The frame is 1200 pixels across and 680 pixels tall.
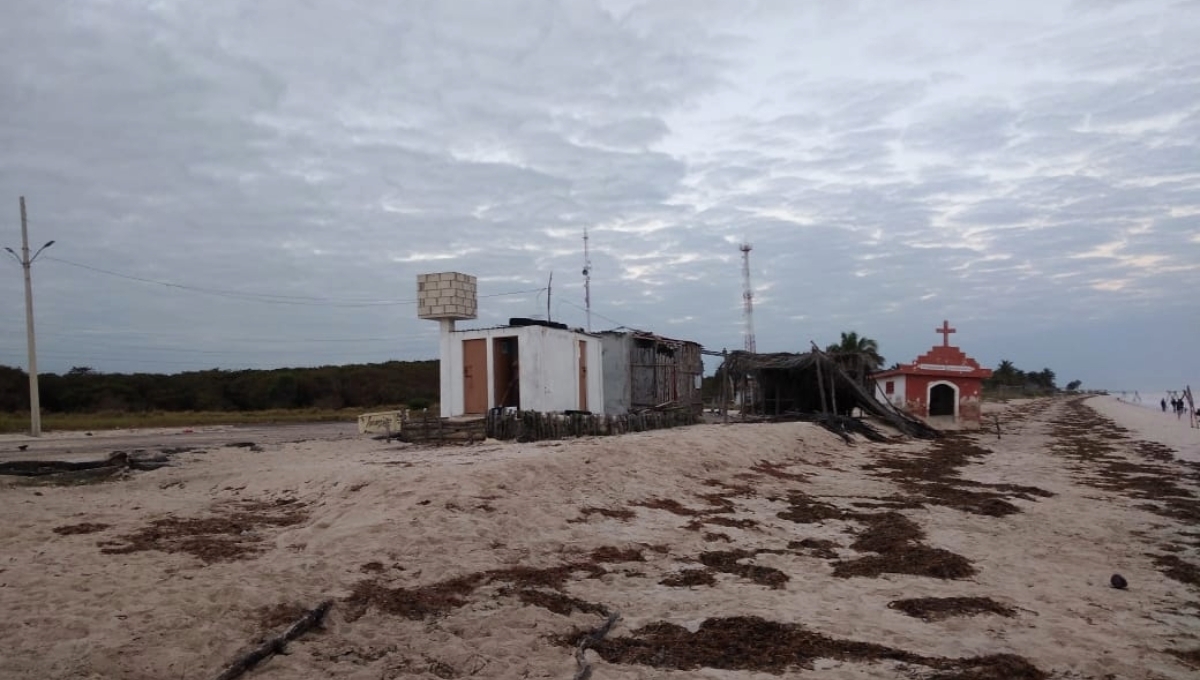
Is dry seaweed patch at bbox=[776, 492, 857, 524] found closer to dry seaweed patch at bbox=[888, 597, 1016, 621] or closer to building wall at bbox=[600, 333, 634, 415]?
dry seaweed patch at bbox=[888, 597, 1016, 621]

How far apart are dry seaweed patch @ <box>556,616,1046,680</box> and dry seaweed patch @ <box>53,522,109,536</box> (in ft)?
21.1

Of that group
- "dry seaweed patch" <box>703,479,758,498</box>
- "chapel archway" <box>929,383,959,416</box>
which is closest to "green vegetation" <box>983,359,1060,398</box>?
"chapel archway" <box>929,383,959,416</box>

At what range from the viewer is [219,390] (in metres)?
60.2

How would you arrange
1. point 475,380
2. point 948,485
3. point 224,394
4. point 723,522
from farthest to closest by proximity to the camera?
point 224,394 → point 475,380 → point 948,485 → point 723,522

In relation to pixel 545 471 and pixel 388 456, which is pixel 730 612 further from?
pixel 388 456

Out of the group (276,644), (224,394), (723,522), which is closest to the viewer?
(276,644)

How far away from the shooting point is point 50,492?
502 inches

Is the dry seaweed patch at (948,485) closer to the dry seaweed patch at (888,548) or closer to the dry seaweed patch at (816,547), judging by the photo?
the dry seaweed patch at (888,548)

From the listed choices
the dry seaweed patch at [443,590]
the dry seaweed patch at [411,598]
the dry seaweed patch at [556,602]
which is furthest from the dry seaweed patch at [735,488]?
the dry seaweed patch at [411,598]

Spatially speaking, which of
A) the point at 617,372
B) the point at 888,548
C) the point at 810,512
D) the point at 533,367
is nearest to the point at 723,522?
the point at 810,512

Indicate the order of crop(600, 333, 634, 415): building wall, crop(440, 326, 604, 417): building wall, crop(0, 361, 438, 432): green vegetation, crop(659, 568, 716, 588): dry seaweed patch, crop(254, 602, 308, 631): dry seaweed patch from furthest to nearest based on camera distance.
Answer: crop(0, 361, 438, 432): green vegetation → crop(600, 333, 634, 415): building wall → crop(440, 326, 604, 417): building wall → crop(659, 568, 716, 588): dry seaweed patch → crop(254, 602, 308, 631): dry seaweed patch

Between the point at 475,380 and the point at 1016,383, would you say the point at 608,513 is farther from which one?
the point at 1016,383

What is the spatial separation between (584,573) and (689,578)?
1.15 m

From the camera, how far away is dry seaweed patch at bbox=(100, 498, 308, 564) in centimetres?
876
